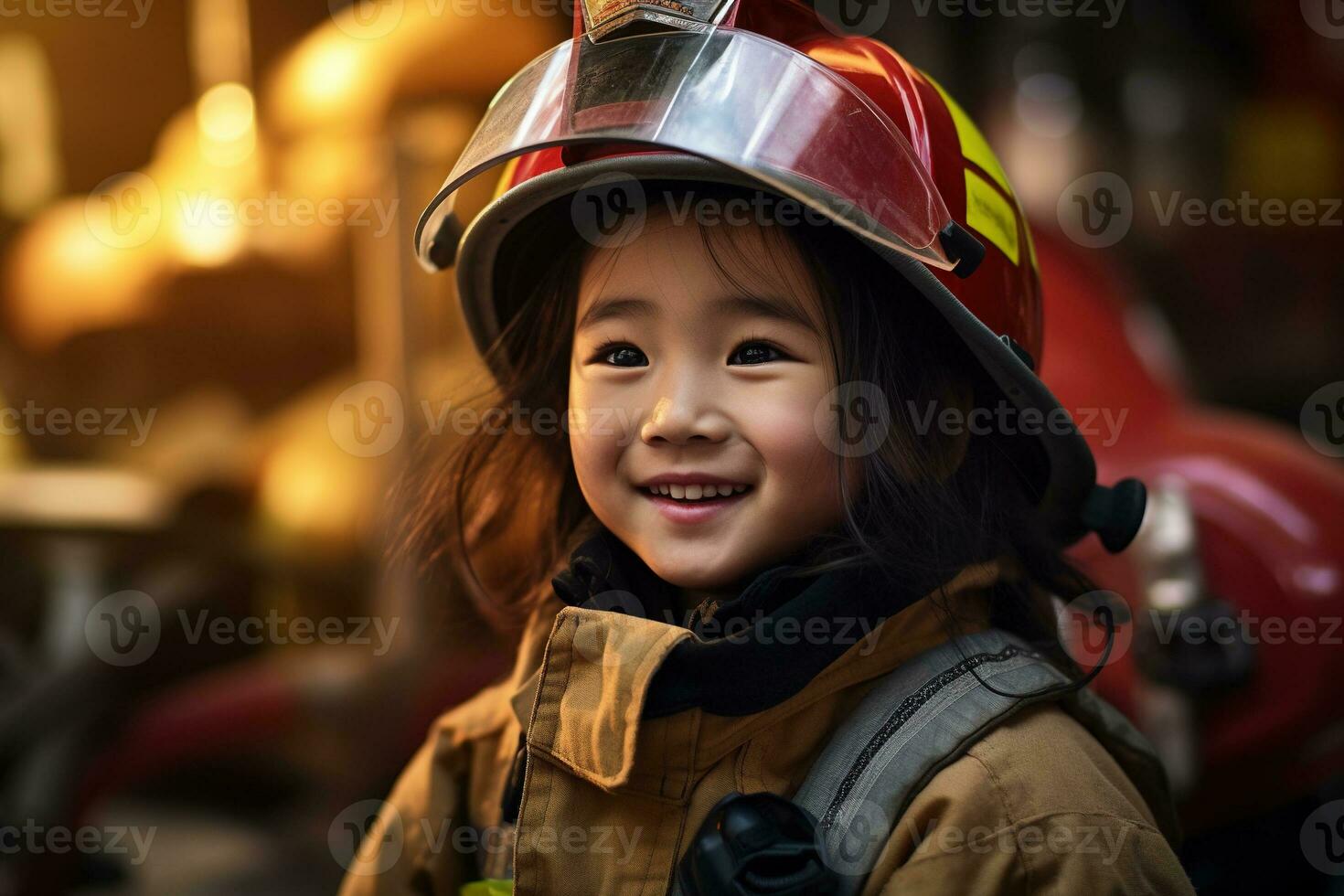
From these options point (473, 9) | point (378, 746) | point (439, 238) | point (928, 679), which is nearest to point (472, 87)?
point (473, 9)

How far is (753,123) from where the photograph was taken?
1095mm

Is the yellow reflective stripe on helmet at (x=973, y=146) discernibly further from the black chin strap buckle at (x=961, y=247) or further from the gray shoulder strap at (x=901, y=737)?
the gray shoulder strap at (x=901, y=737)

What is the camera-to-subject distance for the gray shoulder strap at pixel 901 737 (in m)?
1.10

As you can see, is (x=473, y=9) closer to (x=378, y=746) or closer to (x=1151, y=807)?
(x=378, y=746)

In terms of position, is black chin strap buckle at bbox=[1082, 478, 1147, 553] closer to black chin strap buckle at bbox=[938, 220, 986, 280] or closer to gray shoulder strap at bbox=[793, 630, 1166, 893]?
gray shoulder strap at bbox=[793, 630, 1166, 893]

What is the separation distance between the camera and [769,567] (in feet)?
4.06

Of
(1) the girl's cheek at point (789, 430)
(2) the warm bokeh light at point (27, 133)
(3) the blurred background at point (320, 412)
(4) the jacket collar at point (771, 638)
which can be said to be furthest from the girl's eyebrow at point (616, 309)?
(2) the warm bokeh light at point (27, 133)

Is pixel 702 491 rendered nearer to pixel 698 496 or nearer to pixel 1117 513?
pixel 698 496

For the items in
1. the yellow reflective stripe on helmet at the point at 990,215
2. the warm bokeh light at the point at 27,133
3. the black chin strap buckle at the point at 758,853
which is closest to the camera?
the black chin strap buckle at the point at 758,853

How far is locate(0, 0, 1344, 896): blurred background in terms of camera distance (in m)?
1.65

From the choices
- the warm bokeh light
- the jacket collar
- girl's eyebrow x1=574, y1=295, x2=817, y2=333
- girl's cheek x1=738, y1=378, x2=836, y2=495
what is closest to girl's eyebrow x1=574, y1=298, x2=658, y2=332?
girl's eyebrow x1=574, y1=295, x2=817, y2=333

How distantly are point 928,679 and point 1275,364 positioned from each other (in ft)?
9.62

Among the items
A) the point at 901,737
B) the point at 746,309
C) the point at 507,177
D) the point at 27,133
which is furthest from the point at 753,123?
the point at 27,133

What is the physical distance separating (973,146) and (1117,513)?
0.40m
